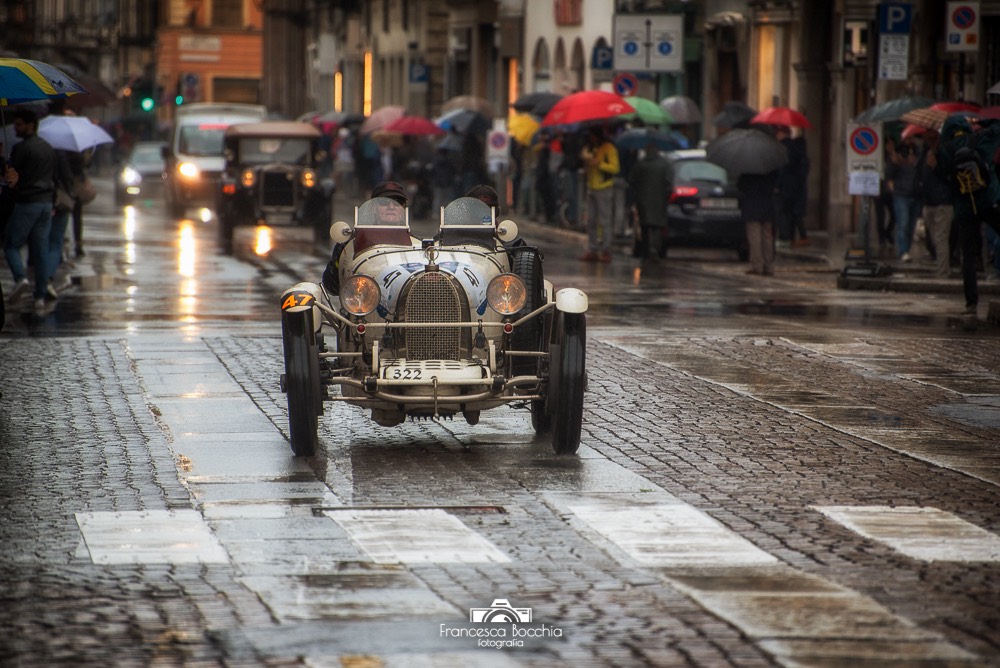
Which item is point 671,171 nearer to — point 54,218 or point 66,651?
point 54,218

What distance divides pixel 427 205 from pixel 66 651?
116 feet

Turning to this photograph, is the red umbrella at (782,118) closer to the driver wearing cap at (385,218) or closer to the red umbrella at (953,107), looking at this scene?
the red umbrella at (953,107)

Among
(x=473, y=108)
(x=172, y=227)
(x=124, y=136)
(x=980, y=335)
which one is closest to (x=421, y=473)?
(x=980, y=335)

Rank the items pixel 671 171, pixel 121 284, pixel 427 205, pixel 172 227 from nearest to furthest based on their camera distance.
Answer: pixel 121 284, pixel 671 171, pixel 172 227, pixel 427 205

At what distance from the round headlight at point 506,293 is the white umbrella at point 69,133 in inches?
482

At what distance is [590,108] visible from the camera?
31812 millimetres

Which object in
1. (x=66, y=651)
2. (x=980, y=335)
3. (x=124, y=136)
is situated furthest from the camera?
(x=124, y=136)

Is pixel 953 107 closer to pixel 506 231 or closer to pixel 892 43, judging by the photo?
pixel 892 43

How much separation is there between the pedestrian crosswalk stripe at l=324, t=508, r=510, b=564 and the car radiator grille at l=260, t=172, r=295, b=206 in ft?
76.8

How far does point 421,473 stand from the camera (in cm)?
1010

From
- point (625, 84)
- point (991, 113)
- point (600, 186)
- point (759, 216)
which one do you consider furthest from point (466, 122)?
point (991, 113)

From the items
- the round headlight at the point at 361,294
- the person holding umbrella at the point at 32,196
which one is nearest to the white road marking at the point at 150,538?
the round headlight at the point at 361,294

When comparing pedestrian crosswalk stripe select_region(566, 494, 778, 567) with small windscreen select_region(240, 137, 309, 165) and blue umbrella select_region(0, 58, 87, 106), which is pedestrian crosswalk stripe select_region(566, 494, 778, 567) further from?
small windscreen select_region(240, 137, 309, 165)

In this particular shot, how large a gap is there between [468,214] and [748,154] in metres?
14.2
